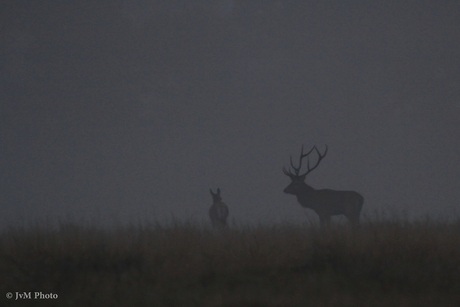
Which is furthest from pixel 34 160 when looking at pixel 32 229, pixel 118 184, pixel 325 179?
pixel 32 229

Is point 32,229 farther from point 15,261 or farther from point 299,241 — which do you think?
point 299,241

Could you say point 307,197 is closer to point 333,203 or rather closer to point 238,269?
point 333,203

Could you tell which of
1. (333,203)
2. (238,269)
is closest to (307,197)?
(333,203)

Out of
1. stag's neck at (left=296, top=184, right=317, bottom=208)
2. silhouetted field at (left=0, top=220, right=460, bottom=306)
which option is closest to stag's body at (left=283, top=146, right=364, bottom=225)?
stag's neck at (left=296, top=184, right=317, bottom=208)

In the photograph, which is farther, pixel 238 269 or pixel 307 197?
pixel 307 197

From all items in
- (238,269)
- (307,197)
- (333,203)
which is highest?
(307,197)

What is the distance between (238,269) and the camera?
6.27 metres

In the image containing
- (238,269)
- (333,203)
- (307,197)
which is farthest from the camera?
(307,197)

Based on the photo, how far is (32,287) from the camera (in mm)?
5824

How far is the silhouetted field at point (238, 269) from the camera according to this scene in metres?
5.52

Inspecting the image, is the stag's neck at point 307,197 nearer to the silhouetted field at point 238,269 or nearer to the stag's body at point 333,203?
the stag's body at point 333,203

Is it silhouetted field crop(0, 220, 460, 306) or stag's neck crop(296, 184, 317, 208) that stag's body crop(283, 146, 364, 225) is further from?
silhouetted field crop(0, 220, 460, 306)

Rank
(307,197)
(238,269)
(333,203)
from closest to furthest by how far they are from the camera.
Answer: (238,269) → (333,203) → (307,197)

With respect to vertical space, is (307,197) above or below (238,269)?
above
